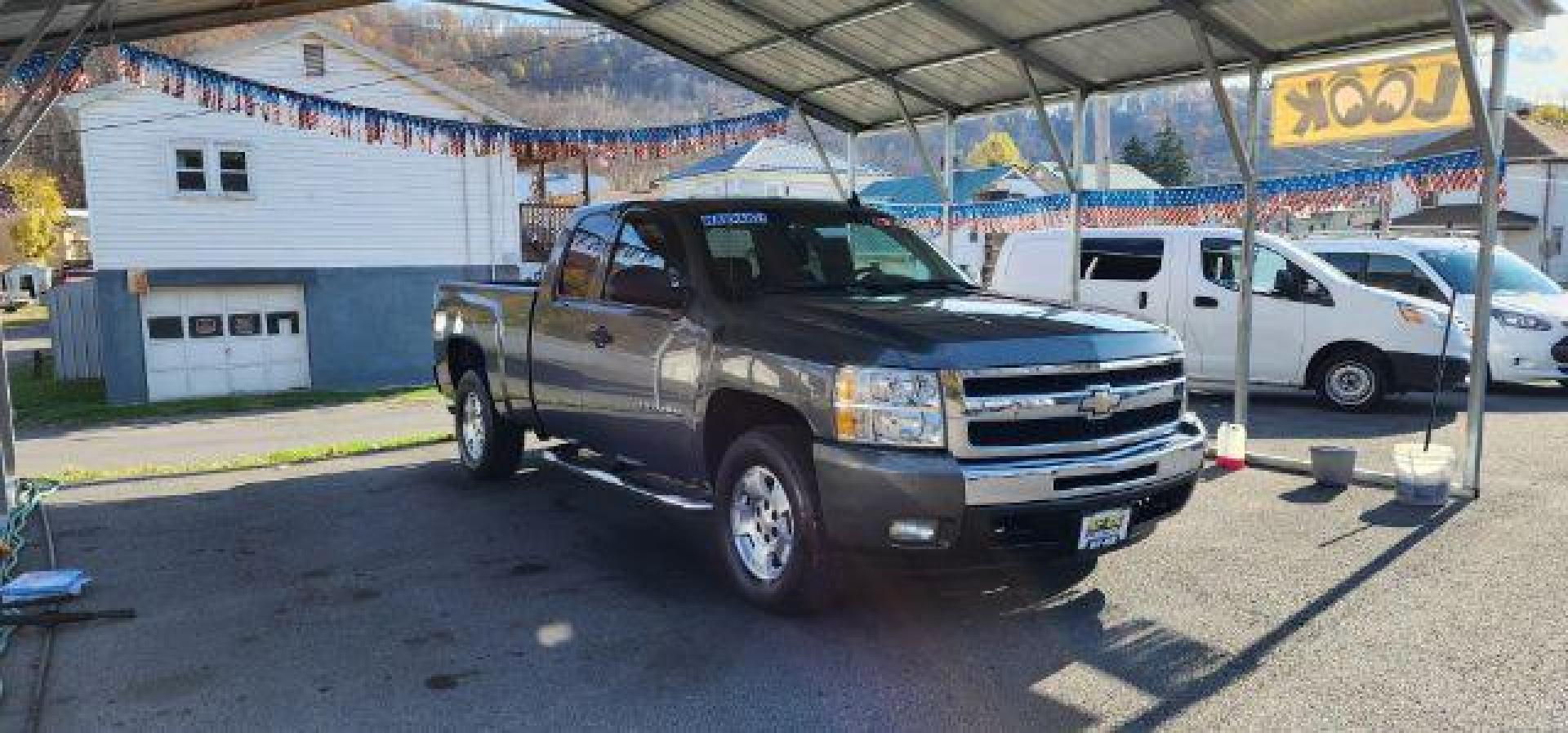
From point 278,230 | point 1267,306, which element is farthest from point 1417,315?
point 278,230

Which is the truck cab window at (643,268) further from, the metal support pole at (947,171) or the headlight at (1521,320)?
the headlight at (1521,320)

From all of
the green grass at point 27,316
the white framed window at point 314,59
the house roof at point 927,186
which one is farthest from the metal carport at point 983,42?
the green grass at point 27,316

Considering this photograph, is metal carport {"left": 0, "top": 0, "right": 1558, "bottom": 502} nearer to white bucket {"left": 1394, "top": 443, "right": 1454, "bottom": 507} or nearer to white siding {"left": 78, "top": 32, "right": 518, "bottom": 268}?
white bucket {"left": 1394, "top": 443, "right": 1454, "bottom": 507}

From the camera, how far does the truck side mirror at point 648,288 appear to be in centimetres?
548

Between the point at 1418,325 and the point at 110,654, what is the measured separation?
11596 millimetres

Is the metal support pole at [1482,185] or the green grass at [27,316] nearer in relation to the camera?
the metal support pole at [1482,185]

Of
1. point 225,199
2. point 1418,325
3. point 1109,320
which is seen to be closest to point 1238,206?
point 1418,325

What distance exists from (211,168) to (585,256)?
19.0 meters

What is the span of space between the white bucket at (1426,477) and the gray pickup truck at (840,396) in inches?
100

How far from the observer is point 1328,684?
4055 mm

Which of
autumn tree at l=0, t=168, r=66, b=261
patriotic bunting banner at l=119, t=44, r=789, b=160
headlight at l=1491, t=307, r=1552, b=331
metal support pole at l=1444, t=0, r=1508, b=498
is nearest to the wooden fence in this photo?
patriotic bunting banner at l=119, t=44, r=789, b=160

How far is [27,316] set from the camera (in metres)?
50.6

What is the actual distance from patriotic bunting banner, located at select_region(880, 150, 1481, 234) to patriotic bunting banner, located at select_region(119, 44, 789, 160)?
3.37m

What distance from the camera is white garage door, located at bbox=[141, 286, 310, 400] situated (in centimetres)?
2194
